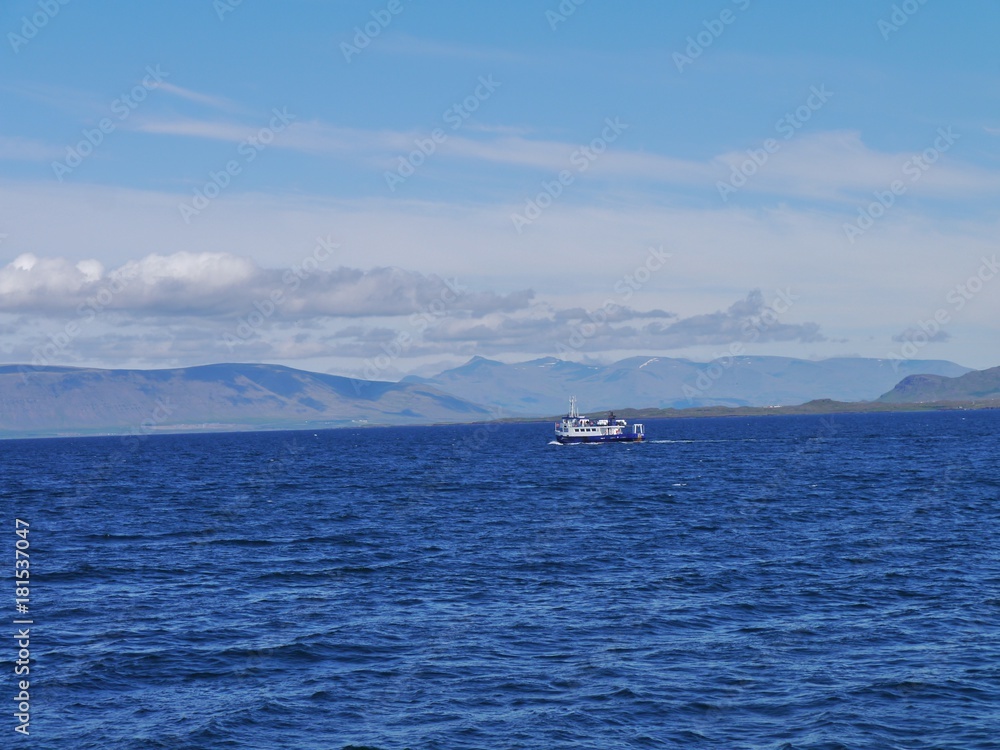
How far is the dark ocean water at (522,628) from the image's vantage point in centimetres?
2859

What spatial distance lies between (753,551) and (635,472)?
80332mm

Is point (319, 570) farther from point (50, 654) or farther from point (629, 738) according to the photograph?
point (629, 738)

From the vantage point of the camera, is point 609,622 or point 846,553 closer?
point 609,622

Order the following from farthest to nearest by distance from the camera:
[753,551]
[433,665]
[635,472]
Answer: [635,472]
[753,551]
[433,665]

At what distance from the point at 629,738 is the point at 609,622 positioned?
1259 centimetres

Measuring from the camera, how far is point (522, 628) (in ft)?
129

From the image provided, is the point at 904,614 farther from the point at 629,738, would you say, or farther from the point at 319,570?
the point at 319,570

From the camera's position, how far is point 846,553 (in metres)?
56.5

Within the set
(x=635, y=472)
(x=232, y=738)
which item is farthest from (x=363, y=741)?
(x=635, y=472)

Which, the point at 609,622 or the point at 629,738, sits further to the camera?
the point at 609,622

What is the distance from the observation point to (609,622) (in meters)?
40.0

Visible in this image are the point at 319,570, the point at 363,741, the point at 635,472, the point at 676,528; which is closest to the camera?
the point at 363,741

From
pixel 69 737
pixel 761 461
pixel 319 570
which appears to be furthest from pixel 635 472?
pixel 69 737

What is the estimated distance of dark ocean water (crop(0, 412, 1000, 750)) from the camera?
2859 cm
